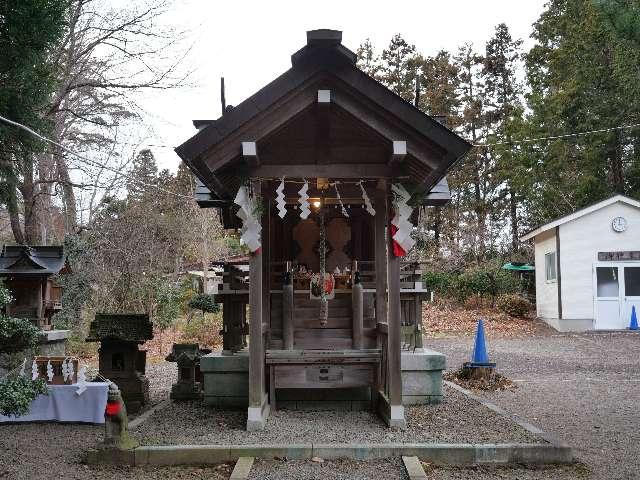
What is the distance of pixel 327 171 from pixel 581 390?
6.86 meters

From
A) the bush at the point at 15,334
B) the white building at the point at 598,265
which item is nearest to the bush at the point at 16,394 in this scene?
the bush at the point at 15,334

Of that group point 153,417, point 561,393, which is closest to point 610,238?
point 561,393

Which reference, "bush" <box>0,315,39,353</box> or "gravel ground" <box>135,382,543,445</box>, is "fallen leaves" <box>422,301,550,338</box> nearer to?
"gravel ground" <box>135,382,543,445</box>

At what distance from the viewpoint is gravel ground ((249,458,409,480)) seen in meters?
5.61

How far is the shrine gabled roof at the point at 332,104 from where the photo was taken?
6.92 meters

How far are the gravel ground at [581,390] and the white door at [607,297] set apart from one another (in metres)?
A: 1.46

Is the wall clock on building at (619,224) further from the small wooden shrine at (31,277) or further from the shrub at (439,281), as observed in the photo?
the small wooden shrine at (31,277)

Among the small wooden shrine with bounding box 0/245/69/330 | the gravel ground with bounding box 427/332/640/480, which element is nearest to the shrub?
the gravel ground with bounding box 427/332/640/480

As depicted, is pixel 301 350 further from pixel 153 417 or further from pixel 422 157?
pixel 422 157

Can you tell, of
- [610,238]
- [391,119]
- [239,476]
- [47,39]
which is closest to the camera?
[239,476]

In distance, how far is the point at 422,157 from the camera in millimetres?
7152

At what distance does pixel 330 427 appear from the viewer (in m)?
7.33

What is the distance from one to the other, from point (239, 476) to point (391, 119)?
4.40 metres

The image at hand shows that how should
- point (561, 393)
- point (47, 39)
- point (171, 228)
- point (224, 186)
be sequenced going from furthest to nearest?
point (171, 228) < point (561, 393) < point (47, 39) < point (224, 186)
